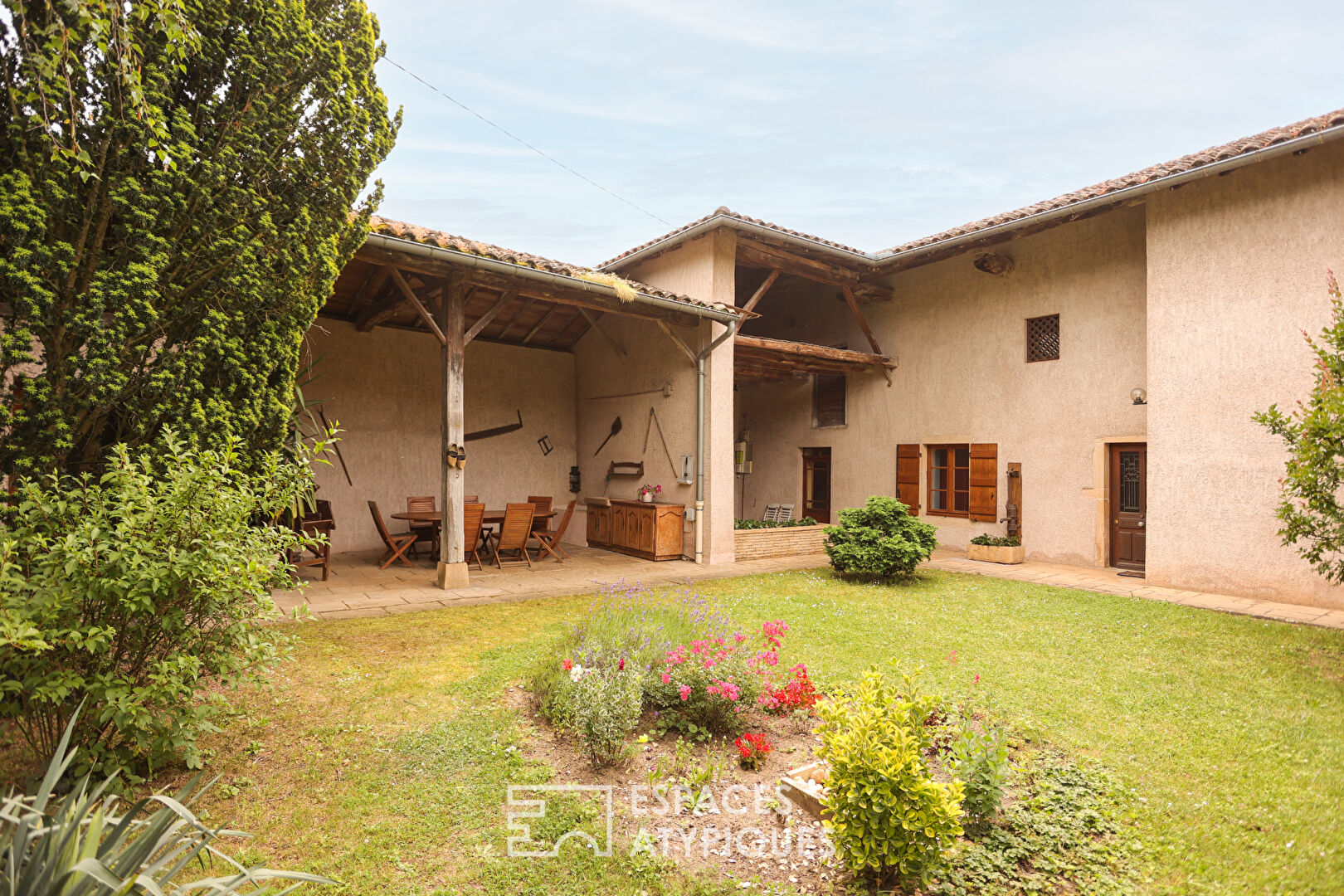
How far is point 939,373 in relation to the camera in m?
10.8

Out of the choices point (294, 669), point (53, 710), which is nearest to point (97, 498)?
point (53, 710)

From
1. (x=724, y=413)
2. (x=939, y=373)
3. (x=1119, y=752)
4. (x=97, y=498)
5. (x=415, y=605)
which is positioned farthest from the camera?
(x=939, y=373)

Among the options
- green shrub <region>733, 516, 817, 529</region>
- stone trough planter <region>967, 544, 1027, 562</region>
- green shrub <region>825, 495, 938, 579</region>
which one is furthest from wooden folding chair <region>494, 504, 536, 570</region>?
stone trough planter <region>967, 544, 1027, 562</region>

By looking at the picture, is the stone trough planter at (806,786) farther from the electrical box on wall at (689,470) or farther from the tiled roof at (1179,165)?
the tiled roof at (1179,165)

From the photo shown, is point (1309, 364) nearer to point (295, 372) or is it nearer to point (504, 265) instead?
point (504, 265)

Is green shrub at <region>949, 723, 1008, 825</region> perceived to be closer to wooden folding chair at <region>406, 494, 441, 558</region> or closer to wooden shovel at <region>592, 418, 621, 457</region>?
wooden folding chair at <region>406, 494, 441, 558</region>

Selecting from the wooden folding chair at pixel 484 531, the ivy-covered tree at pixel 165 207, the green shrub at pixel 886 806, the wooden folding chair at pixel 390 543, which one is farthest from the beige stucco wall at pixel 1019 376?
the ivy-covered tree at pixel 165 207

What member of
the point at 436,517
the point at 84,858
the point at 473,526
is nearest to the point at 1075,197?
the point at 473,526

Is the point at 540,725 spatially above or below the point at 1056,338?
below

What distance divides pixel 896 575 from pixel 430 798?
21.8 feet

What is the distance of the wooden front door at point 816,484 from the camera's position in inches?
496

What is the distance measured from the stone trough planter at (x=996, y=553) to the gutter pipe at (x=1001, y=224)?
456cm

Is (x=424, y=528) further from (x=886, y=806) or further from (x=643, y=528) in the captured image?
(x=886, y=806)

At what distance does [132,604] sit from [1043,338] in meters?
10.8
